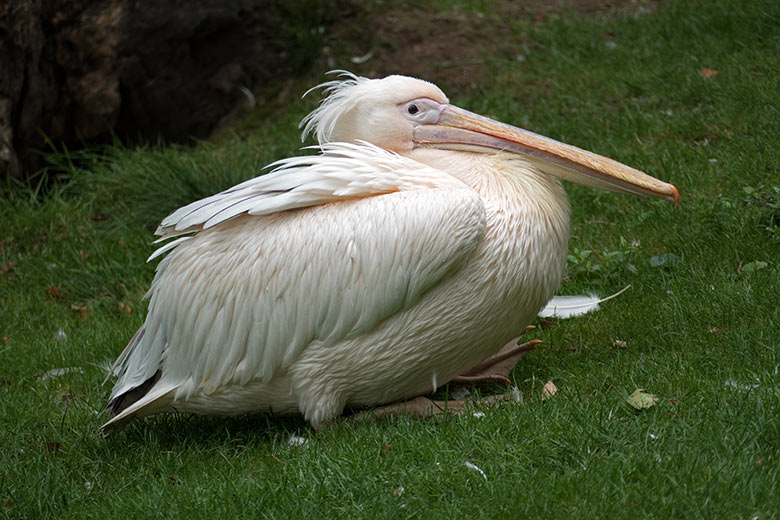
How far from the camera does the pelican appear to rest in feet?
11.6

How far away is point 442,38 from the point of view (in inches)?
308

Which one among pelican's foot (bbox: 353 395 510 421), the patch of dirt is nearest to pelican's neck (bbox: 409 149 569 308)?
pelican's foot (bbox: 353 395 510 421)

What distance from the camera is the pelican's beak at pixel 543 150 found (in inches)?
151

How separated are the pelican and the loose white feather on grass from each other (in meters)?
0.77

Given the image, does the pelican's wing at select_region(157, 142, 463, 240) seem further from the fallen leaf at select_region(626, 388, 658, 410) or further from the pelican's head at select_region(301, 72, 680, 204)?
the fallen leaf at select_region(626, 388, 658, 410)

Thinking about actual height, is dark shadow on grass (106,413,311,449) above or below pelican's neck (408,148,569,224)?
below

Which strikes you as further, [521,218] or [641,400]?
[521,218]

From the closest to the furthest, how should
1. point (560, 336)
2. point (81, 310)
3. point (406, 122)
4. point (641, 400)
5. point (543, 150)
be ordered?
1. point (641, 400)
2. point (543, 150)
3. point (406, 122)
4. point (560, 336)
5. point (81, 310)

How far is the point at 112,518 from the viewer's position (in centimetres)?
320

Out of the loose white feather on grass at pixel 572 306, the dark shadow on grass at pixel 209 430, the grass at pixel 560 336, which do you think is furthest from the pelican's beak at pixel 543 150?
the dark shadow on grass at pixel 209 430

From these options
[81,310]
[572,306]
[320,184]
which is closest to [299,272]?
[320,184]

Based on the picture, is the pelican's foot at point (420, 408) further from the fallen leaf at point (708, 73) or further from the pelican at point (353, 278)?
the fallen leaf at point (708, 73)

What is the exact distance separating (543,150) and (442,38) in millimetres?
4190

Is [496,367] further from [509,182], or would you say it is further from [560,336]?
[509,182]
